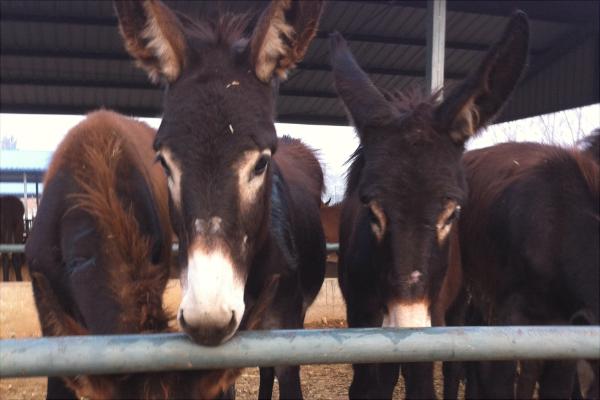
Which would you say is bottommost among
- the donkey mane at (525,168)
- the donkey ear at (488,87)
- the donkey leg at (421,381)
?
the donkey leg at (421,381)

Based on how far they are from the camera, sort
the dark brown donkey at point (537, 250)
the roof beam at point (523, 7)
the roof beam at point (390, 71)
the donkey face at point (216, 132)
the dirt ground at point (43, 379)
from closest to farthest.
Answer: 1. the donkey face at point (216, 132)
2. the dark brown donkey at point (537, 250)
3. the dirt ground at point (43, 379)
4. the roof beam at point (523, 7)
5. the roof beam at point (390, 71)

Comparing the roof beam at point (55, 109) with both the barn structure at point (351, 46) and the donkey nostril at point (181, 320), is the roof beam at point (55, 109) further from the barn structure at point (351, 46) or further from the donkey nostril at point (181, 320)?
the donkey nostril at point (181, 320)

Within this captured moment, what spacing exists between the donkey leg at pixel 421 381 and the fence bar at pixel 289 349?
1541mm

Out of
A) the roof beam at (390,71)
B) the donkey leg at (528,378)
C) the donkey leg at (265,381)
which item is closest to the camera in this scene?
the donkey leg at (528,378)

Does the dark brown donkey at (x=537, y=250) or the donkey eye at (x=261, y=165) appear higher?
the donkey eye at (x=261, y=165)

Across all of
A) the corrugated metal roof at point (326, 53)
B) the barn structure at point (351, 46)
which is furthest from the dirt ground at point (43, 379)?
the corrugated metal roof at point (326, 53)

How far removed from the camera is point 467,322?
5906 millimetres

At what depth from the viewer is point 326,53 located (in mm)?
14203

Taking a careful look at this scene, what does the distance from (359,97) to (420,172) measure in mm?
728

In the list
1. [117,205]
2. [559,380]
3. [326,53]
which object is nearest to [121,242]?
[117,205]

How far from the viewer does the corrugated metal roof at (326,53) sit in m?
11.3

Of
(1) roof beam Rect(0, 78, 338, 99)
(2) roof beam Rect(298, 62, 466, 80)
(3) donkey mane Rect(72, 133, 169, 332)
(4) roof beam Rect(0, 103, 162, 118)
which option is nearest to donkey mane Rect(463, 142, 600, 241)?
(3) donkey mane Rect(72, 133, 169, 332)

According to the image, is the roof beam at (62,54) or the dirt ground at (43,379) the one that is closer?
the dirt ground at (43,379)

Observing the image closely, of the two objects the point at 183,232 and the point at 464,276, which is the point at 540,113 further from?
the point at 183,232
